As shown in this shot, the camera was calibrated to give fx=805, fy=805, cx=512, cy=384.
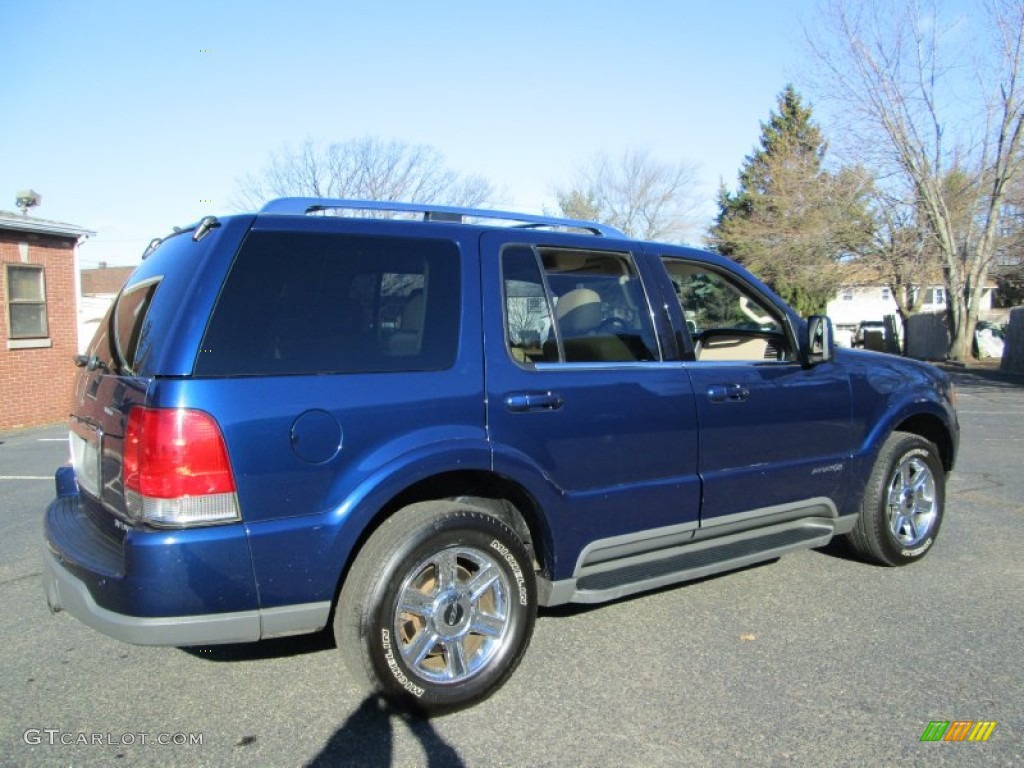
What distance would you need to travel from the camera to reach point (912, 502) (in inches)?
192

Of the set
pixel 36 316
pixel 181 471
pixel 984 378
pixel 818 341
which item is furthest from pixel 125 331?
pixel 984 378

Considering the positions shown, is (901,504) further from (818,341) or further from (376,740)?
(376,740)

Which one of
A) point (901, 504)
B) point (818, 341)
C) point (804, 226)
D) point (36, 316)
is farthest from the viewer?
point (804, 226)

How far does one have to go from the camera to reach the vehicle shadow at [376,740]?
9.08 feet

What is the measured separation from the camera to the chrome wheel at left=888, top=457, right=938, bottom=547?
4762mm

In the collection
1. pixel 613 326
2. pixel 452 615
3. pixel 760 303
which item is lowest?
pixel 452 615

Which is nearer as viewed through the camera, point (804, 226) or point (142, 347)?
point (142, 347)

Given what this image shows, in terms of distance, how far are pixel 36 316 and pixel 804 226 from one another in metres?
25.1

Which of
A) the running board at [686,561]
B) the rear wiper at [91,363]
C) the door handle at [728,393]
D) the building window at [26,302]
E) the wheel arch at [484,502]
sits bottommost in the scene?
the running board at [686,561]

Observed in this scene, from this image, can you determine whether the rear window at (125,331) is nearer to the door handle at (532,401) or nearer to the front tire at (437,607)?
the front tire at (437,607)

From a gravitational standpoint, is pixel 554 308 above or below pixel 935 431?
above

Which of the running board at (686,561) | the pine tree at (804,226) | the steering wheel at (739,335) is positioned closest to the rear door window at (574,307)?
the steering wheel at (739,335)

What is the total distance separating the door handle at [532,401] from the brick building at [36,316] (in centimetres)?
1482

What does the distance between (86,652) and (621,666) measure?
2.45 metres
